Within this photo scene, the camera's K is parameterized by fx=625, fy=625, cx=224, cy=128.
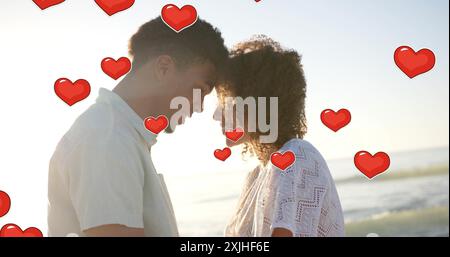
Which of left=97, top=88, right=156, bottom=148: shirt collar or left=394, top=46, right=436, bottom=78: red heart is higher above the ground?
left=394, top=46, right=436, bottom=78: red heart

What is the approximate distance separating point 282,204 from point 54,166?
125cm

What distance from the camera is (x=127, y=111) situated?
335 cm

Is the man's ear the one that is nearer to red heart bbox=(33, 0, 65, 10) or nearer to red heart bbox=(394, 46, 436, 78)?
red heart bbox=(33, 0, 65, 10)

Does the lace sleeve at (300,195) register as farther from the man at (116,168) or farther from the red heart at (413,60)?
the red heart at (413,60)

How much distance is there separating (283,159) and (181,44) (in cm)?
107

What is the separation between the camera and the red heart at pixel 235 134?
4.17 metres

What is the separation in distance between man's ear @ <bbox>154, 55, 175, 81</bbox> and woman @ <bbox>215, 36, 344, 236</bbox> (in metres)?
0.38

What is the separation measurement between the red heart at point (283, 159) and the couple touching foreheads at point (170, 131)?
30 mm

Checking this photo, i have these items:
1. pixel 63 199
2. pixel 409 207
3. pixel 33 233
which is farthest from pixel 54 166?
pixel 409 207

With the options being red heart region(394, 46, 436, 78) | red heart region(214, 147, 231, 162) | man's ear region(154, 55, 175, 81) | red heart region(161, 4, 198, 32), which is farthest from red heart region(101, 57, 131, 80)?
red heart region(394, 46, 436, 78)

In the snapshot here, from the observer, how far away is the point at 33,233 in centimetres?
402

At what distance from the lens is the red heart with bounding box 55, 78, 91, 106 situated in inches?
200

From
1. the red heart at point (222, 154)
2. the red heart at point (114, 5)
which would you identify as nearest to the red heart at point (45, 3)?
the red heart at point (114, 5)

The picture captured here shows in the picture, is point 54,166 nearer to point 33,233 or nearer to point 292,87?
point 33,233
